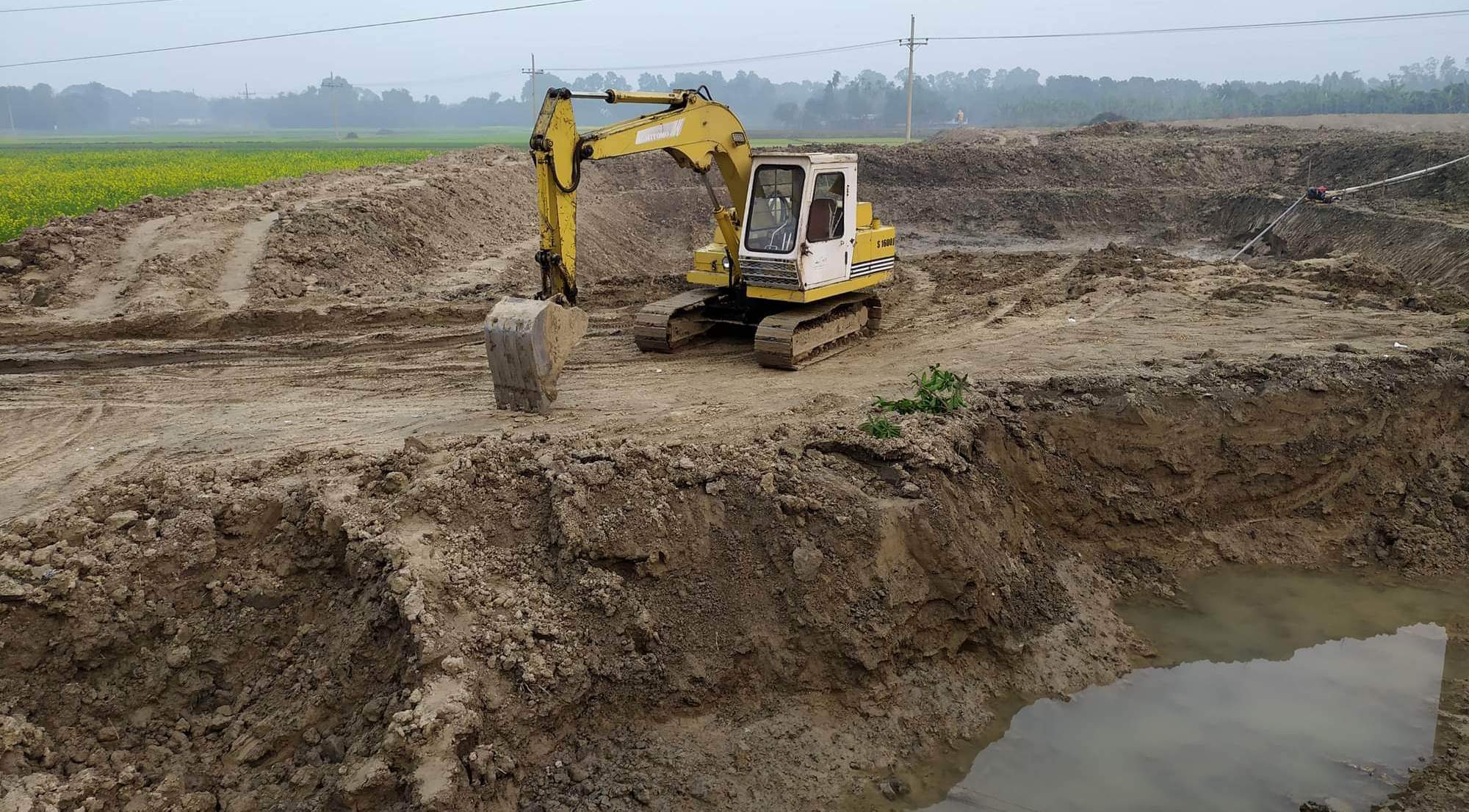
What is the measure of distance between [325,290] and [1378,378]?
44.0 feet

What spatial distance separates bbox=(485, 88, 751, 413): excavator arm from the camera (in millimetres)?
8211

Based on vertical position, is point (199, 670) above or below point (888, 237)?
below

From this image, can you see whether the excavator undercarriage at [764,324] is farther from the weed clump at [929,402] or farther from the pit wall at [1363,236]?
the pit wall at [1363,236]

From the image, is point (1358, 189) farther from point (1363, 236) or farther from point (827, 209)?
point (827, 209)

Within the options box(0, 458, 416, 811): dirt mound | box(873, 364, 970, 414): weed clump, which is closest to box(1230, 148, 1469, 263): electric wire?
box(873, 364, 970, 414): weed clump

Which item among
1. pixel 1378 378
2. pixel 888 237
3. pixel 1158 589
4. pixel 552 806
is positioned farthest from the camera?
pixel 888 237

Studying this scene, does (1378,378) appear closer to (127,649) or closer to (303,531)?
(303,531)

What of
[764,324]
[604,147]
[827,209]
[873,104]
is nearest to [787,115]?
[873,104]

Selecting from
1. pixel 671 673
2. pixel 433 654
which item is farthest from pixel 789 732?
pixel 433 654

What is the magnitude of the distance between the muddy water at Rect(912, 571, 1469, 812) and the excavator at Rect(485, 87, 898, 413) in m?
4.72

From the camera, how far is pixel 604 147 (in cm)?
876

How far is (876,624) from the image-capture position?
254 inches

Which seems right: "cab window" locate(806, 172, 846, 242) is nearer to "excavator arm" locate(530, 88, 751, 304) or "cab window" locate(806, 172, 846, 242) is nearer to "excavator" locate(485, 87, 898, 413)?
"excavator" locate(485, 87, 898, 413)

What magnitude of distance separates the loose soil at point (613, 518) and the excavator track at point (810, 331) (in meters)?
0.25
